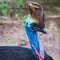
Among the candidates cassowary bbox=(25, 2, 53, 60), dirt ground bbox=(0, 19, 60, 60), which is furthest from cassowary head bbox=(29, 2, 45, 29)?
dirt ground bbox=(0, 19, 60, 60)

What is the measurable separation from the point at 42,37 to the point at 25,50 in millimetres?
1427

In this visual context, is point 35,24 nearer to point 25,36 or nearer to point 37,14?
point 37,14

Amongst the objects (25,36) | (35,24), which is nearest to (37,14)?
(35,24)

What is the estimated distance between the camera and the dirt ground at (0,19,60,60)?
3885 mm

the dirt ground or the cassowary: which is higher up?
the cassowary

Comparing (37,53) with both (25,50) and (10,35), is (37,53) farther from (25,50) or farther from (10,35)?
(10,35)

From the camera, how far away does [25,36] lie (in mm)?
4164

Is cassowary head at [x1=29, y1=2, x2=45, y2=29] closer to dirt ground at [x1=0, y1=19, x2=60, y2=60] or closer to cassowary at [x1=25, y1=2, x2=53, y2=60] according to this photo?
cassowary at [x1=25, y1=2, x2=53, y2=60]

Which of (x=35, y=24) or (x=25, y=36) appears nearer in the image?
(x=35, y=24)

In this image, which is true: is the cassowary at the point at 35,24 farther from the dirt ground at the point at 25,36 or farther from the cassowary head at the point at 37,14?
the dirt ground at the point at 25,36

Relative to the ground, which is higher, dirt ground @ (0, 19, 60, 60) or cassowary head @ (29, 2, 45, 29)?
cassowary head @ (29, 2, 45, 29)

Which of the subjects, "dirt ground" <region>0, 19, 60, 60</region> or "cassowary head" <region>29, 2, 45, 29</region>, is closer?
"cassowary head" <region>29, 2, 45, 29</region>

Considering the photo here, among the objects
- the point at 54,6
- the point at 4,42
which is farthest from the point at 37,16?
the point at 54,6

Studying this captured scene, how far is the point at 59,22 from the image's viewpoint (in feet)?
15.2
